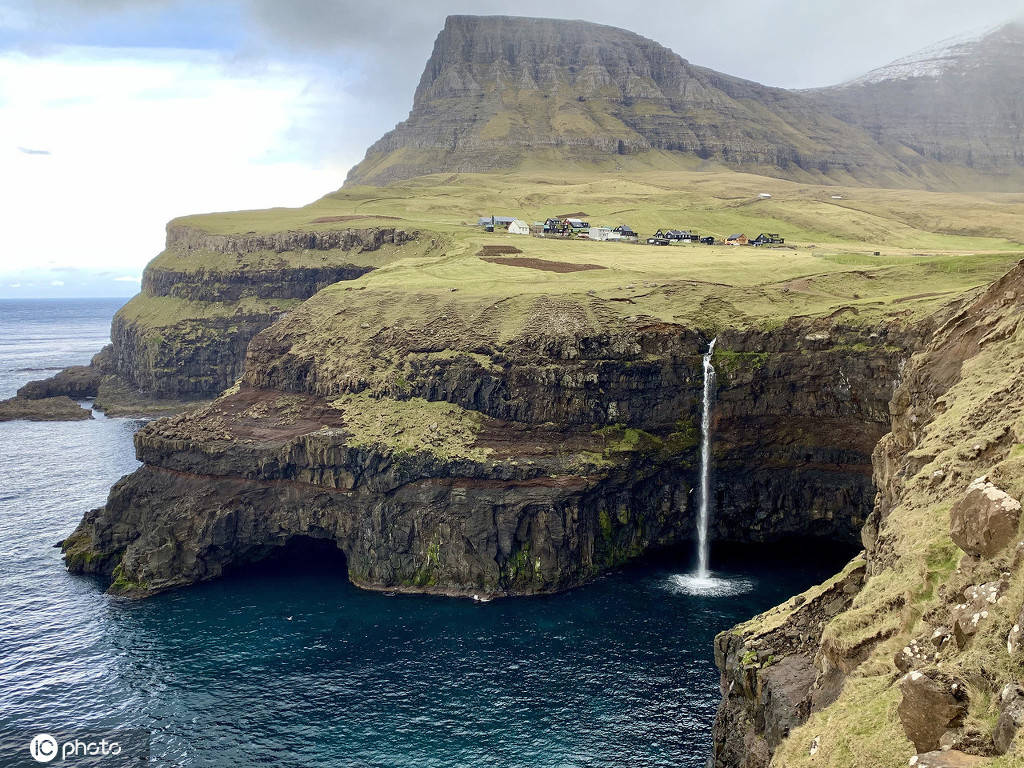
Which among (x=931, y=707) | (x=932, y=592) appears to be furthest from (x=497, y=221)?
(x=931, y=707)

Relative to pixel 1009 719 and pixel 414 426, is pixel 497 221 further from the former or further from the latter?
pixel 1009 719

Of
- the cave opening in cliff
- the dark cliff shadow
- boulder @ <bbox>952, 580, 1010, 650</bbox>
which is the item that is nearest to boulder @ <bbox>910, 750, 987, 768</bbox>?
boulder @ <bbox>952, 580, 1010, 650</bbox>

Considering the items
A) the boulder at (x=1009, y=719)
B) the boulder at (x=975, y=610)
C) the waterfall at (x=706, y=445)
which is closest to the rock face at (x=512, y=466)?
the waterfall at (x=706, y=445)

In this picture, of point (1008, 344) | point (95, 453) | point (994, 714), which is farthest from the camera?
point (95, 453)

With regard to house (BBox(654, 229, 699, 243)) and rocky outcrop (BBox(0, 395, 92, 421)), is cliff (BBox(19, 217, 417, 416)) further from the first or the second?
house (BBox(654, 229, 699, 243))

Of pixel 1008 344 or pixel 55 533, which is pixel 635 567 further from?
pixel 55 533

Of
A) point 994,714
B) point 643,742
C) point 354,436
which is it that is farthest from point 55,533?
point 994,714

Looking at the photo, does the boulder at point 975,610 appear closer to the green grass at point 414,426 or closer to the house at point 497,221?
the green grass at point 414,426
